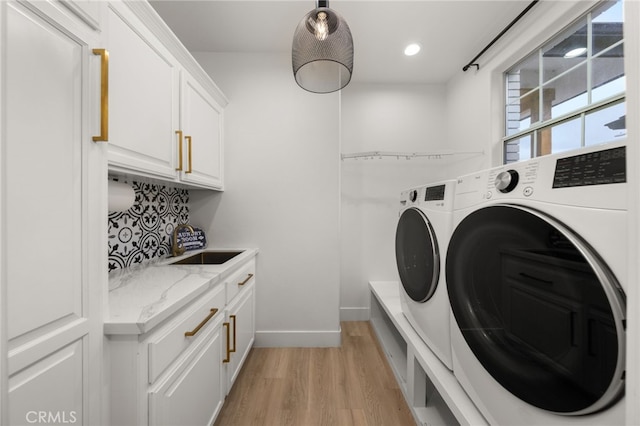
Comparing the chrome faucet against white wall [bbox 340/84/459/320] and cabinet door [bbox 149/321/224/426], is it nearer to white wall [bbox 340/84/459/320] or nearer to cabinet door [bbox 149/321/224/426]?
cabinet door [bbox 149/321/224/426]

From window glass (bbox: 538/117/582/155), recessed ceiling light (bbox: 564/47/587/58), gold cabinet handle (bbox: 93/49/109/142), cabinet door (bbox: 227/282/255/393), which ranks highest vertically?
recessed ceiling light (bbox: 564/47/587/58)

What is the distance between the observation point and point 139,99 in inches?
42.1

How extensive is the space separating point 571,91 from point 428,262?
1.50 metres

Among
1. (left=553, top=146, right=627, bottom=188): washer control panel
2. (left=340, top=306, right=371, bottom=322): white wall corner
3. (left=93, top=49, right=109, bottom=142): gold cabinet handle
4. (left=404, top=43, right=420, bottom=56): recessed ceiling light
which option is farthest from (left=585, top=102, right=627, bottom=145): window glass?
(left=93, top=49, right=109, bottom=142): gold cabinet handle

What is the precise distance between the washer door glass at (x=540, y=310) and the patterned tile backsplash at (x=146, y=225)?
5.95 feet

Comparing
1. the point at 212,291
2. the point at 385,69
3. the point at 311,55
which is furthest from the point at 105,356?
the point at 385,69

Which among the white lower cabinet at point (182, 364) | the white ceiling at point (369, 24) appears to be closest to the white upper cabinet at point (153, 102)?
the white ceiling at point (369, 24)

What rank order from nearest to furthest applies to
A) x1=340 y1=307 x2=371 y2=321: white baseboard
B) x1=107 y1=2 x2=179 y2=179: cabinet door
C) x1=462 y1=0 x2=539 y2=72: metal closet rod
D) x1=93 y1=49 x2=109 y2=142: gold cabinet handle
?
x1=93 y1=49 x2=109 y2=142: gold cabinet handle
x1=107 y1=2 x2=179 y2=179: cabinet door
x1=462 y1=0 x2=539 y2=72: metal closet rod
x1=340 y1=307 x2=371 y2=321: white baseboard

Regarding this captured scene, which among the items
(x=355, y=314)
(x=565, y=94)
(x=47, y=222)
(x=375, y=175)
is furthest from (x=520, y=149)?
(x=47, y=222)

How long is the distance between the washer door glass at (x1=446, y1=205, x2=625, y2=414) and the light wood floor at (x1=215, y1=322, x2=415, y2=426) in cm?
85

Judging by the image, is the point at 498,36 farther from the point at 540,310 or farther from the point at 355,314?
the point at 355,314

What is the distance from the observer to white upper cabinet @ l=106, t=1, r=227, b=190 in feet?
3.10

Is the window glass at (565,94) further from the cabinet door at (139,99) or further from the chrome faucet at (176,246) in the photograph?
the chrome faucet at (176,246)

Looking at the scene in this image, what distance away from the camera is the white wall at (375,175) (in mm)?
2598
